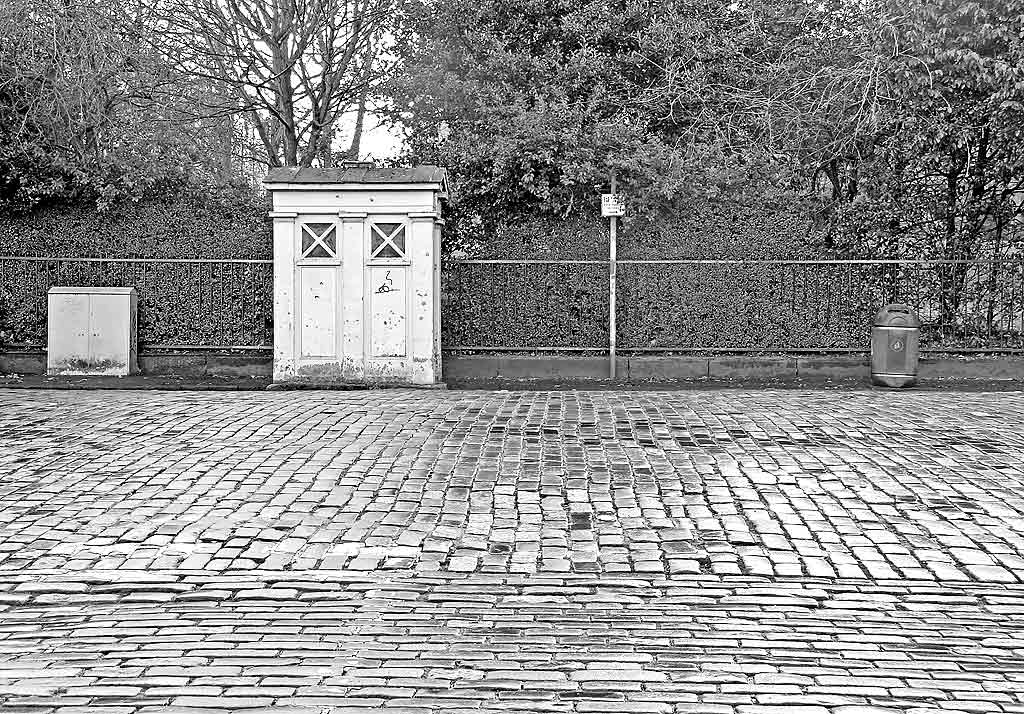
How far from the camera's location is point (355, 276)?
14578mm

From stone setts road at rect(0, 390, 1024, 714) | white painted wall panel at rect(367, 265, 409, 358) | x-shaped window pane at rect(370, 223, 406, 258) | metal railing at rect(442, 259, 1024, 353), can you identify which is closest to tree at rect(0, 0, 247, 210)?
x-shaped window pane at rect(370, 223, 406, 258)

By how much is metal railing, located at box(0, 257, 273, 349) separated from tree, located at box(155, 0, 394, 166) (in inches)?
196

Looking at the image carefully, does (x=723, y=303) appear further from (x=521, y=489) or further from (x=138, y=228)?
(x=521, y=489)

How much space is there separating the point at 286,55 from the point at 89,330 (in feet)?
23.8

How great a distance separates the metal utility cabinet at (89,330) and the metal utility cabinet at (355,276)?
112 inches

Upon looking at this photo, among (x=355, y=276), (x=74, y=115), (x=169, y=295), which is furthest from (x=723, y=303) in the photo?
(x=74, y=115)

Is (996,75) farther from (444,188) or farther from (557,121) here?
(444,188)

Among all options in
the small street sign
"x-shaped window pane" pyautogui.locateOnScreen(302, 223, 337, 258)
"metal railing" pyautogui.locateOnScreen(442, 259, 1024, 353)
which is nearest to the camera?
"x-shaped window pane" pyautogui.locateOnScreen(302, 223, 337, 258)

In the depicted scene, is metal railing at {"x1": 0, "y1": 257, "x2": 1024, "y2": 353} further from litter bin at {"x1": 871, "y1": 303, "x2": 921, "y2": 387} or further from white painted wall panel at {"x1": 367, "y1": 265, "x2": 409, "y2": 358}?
white painted wall panel at {"x1": 367, "y1": 265, "x2": 409, "y2": 358}

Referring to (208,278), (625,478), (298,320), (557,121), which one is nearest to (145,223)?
(208,278)

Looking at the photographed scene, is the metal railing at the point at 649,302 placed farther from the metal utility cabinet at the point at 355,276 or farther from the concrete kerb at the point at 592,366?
the metal utility cabinet at the point at 355,276

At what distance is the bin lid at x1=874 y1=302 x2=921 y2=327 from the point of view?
15.0 meters

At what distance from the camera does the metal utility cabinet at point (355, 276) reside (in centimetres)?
1455

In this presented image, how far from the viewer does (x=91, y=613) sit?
18.4 feet
